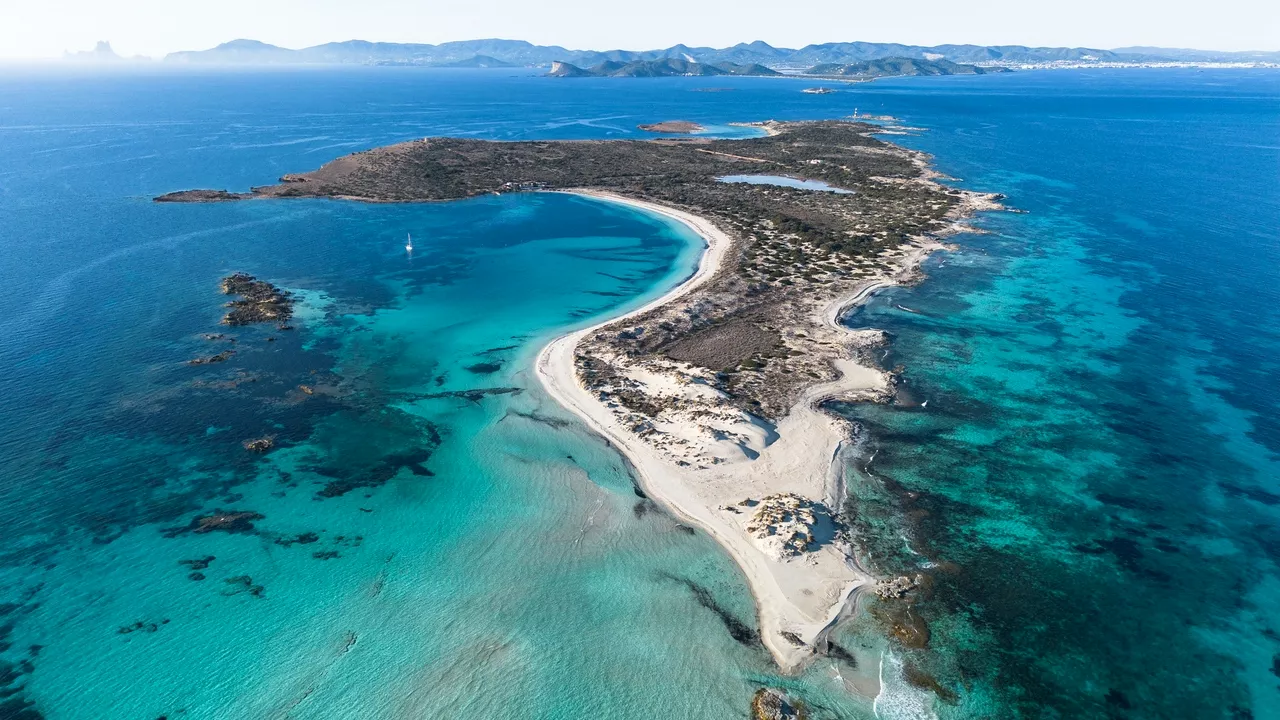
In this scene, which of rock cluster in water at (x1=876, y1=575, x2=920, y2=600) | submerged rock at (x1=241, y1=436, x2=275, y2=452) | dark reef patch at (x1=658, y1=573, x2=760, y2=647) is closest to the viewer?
dark reef patch at (x1=658, y1=573, x2=760, y2=647)

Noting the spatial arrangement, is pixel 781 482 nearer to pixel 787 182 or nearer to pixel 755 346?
pixel 755 346

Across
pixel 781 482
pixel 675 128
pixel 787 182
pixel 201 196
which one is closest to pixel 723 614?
pixel 781 482

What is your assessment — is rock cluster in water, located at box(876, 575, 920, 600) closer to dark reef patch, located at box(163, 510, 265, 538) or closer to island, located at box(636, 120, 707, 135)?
dark reef patch, located at box(163, 510, 265, 538)

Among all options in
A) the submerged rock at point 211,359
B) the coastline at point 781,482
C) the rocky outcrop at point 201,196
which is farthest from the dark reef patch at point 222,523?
the rocky outcrop at point 201,196

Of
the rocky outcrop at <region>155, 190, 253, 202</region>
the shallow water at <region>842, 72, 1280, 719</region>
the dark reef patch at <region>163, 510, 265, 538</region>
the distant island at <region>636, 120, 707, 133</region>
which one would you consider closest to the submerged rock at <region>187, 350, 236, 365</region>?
the dark reef patch at <region>163, 510, 265, 538</region>

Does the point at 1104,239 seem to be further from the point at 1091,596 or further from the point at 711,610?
the point at 711,610

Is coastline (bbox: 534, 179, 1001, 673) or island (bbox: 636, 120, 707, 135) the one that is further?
island (bbox: 636, 120, 707, 135)
